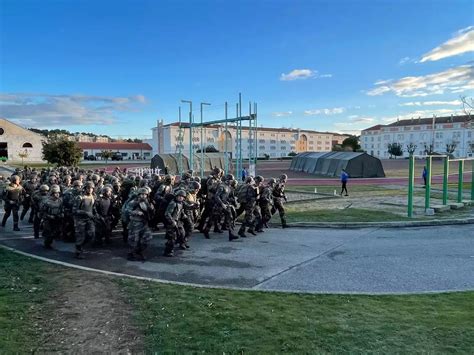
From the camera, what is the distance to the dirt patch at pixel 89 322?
15.0 feet

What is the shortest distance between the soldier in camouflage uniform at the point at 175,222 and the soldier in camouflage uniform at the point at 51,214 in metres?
2.86

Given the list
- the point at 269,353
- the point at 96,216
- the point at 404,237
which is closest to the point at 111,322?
the point at 269,353

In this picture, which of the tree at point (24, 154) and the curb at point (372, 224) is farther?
the tree at point (24, 154)

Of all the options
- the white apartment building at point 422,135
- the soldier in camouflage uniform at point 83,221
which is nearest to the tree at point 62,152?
the soldier in camouflage uniform at point 83,221

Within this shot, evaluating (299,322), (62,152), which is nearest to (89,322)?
(299,322)

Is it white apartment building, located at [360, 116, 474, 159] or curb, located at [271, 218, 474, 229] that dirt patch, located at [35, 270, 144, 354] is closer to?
curb, located at [271, 218, 474, 229]

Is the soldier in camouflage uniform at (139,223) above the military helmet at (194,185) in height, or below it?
below

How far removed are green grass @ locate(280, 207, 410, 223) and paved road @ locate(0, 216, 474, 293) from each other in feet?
5.02

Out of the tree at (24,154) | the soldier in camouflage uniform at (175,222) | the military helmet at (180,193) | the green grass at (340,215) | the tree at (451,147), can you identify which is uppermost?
the tree at (451,147)

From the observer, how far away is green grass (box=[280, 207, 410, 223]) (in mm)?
13422

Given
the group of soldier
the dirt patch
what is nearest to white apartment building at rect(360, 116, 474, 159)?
the group of soldier

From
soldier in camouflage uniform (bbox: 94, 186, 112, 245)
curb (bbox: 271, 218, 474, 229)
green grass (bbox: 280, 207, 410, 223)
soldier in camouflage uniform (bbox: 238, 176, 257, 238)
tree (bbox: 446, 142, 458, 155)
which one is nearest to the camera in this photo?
soldier in camouflage uniform (bbox: 94, 186, 112, 245)

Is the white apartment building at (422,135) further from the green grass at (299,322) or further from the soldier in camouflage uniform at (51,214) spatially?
the green grass at (299,322)

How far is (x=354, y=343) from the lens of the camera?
177 inches
